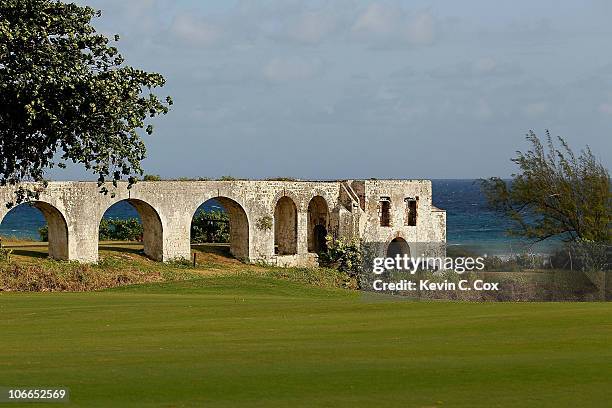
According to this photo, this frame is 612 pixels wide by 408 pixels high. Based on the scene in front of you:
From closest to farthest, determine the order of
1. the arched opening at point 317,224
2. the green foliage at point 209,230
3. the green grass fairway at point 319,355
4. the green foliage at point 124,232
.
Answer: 1. the green grass fairway at point 319,355
2. the arched opening at point 317,224
3. the green foliage at point 209,230
4. the green foliage at point 124,232

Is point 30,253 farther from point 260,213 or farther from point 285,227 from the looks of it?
point 285,227

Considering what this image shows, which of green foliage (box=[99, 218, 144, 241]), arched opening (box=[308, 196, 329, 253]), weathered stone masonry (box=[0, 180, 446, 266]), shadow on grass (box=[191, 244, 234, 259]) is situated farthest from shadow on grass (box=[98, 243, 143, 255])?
green foliage (box=[99, 218, 144, 241])

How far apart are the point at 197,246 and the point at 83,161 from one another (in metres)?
26.2

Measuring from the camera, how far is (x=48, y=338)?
1441cm

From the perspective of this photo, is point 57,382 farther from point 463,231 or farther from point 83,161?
point 463,231

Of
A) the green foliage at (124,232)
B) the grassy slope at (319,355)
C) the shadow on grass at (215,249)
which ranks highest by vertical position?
the green foliage at (124,232)

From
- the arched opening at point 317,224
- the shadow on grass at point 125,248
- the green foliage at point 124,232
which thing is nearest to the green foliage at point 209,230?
the green foliage at point 124,232

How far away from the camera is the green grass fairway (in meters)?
9.58

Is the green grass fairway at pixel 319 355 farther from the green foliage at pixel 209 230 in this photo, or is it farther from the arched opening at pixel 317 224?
the green foliage at pixel 209 230

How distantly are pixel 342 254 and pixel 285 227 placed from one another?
3.05 meters

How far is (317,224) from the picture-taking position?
4872cm

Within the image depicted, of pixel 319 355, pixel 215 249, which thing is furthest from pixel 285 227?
pixel 319 355

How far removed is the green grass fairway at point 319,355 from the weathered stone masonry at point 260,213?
20.5 m

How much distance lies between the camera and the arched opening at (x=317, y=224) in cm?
4831
